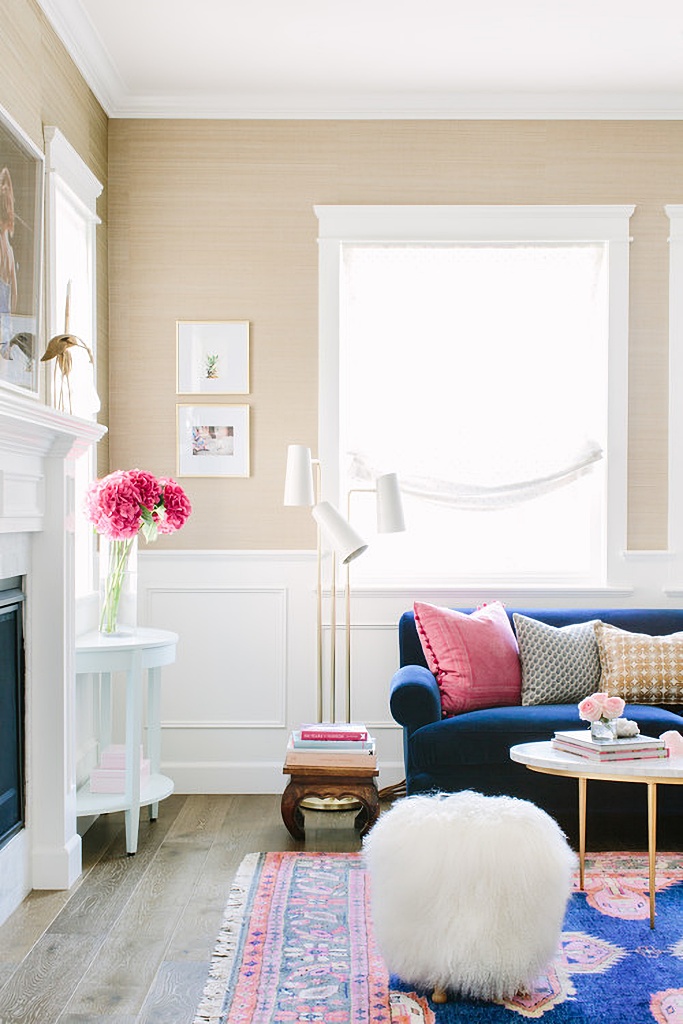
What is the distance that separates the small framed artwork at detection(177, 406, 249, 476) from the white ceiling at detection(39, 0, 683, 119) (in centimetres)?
133

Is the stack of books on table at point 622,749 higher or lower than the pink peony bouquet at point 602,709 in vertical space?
lower

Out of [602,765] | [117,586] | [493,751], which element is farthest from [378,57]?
[602,765]

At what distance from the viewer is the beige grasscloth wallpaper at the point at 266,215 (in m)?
4.70

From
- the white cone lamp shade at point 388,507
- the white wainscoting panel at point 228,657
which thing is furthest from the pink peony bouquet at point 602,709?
the white wainscoting panel at point 228,657

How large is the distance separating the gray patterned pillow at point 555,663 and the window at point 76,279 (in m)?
1.82

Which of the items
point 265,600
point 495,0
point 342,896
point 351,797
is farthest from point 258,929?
point 495,0

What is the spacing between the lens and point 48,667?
3438 mm

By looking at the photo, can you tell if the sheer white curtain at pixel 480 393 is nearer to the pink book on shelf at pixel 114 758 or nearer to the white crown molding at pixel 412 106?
the white crown molding at pixel 412 106

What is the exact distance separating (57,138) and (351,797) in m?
2.59

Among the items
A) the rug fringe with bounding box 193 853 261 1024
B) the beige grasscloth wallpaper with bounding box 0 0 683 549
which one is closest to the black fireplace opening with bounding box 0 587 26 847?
the rug fringe with bounding box 193 853 261 1024

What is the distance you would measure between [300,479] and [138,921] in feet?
5.87

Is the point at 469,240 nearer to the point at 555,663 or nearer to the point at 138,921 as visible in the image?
the point at 555,663

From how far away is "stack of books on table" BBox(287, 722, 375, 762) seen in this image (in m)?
3.86

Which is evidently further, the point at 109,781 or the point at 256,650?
the point at 256,650
